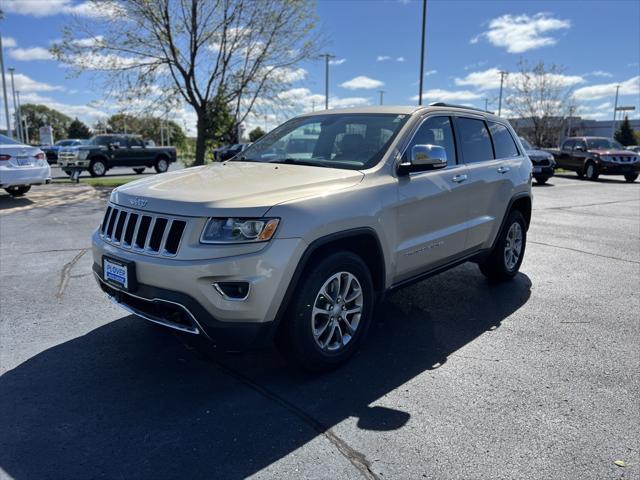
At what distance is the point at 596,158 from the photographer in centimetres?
2152

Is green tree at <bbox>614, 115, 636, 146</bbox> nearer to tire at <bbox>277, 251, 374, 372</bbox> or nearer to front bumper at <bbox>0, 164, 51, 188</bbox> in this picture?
front bumper at <bbox>0, 164, 51, 188</bbox>

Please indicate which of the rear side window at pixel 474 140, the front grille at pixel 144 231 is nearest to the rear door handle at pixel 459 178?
the rear side window at pixel 474 140

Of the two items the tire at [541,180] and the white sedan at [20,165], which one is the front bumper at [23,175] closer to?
the white sedan at [20,165]

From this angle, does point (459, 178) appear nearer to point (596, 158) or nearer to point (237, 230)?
point (237, 230)

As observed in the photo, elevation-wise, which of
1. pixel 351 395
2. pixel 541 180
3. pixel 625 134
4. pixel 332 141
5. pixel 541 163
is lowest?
pixel 351 395

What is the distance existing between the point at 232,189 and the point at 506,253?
11.8ft

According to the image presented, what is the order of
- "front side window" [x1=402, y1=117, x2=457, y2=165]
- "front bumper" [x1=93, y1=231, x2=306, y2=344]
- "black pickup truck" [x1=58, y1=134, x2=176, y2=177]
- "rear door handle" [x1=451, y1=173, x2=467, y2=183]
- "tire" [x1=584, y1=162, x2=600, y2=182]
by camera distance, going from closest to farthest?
"front bumper" [x1=93, y1=231, x2=306, y2=344] → "front side window" [x1=402, y1=117, x2=457, y2=165] → "rear door handle" [x1=451, y1=173, x2=467, y2=183] → "black pickup truck" [x1=58, y1=134, x2=176, y2=177] → "tire" [x1=584, y1=162, x2=600, y2=182]

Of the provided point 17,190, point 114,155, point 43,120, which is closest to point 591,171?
point 114,155

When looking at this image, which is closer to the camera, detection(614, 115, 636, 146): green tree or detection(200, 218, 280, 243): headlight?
detection(200, 218, 280, 243): headlight

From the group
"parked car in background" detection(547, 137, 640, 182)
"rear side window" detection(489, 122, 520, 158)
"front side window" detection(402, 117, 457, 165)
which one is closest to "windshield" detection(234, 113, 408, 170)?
"front side window" detection(402, 117, 457, 165)

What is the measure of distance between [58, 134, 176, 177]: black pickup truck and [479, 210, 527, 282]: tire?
17.2m

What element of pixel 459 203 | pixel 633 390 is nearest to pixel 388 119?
pixel 459 203

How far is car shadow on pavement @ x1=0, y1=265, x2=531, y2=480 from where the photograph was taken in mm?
2625

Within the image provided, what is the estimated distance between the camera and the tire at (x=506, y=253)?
559 centimetres
